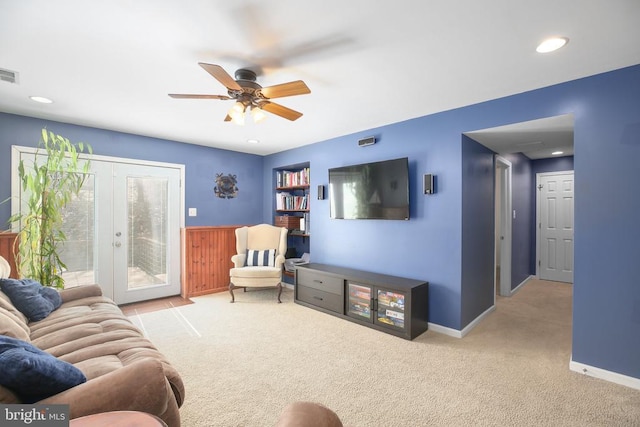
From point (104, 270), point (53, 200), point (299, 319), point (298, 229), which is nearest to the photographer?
point (53, 200)

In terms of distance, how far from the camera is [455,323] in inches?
123

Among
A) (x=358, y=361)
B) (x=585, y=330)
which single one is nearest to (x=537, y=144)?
(x=585, y=330)

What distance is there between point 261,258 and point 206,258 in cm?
95

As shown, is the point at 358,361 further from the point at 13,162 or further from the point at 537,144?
the point at 13,162

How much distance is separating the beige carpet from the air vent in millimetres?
2566

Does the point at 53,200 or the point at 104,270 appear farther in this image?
the point at 104,270

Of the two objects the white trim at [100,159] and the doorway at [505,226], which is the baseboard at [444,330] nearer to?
the doorway at [505,226]

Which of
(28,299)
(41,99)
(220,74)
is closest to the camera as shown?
(220,74)

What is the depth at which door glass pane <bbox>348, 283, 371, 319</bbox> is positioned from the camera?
3.37 metres

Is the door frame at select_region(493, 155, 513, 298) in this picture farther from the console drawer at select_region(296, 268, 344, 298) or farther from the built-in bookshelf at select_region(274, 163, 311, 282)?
the built-in bookshelf at select_region(274, 163, 311, 282)

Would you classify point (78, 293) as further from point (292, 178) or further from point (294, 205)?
point (292, 178)

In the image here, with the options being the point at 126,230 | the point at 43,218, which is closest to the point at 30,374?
the point at 43,218

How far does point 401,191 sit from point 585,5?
6.84ft

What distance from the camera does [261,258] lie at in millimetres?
4527
